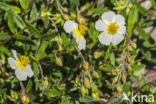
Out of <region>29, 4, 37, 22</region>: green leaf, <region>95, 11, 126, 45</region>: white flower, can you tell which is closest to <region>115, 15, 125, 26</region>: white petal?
<region>95, 11, 126, 45</region>: white flower

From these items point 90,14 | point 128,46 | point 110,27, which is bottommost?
point 128,46

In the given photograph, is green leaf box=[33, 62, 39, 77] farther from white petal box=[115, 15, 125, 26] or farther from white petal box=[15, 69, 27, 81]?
white petal box=[115, 15, 125, 26]

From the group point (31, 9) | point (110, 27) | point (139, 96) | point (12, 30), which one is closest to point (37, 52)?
point (12, 30)

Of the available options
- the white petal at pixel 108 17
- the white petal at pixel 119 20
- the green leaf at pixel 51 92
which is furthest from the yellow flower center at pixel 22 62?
the white petal at pixel 119 20

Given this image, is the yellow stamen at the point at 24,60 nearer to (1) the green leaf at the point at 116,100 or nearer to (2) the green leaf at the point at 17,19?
(2) the green leaf at the point at 17,19

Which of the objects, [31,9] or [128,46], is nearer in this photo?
[128,46]

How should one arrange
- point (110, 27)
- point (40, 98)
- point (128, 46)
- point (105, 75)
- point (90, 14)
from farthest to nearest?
point (90, 14) → point (105, 75) → point (40, 98) → point (110, 27) → point (128, 46)

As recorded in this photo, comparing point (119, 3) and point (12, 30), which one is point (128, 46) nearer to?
point (119, 3)

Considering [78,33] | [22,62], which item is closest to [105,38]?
[78,33]
